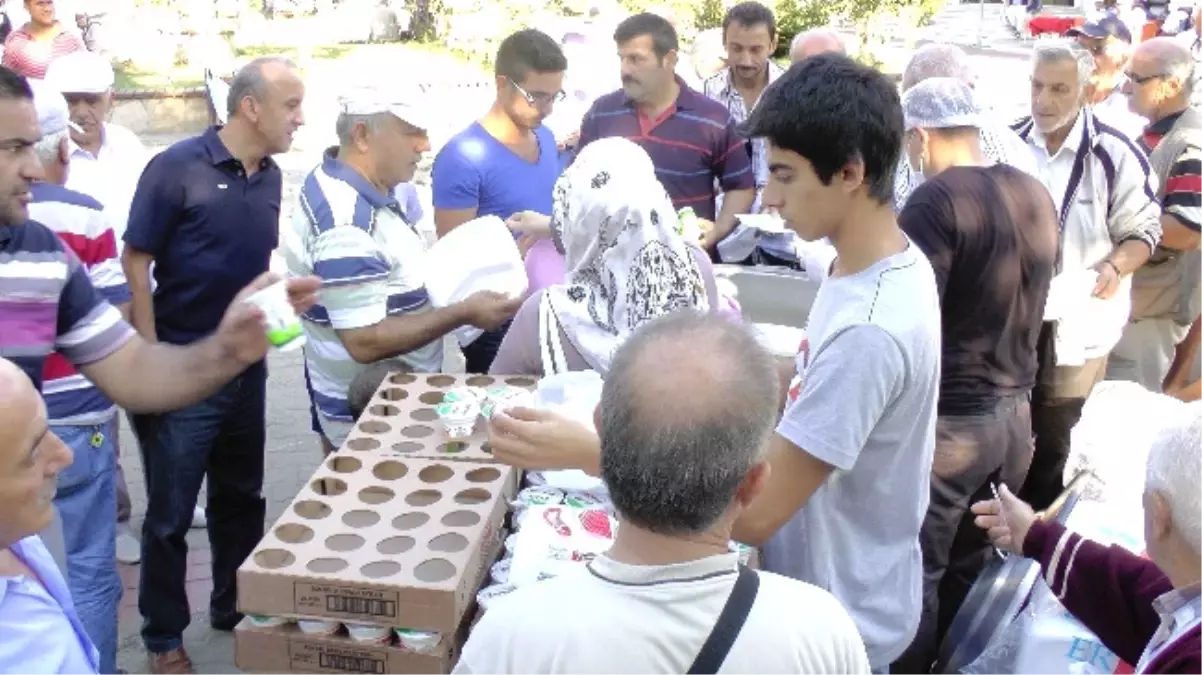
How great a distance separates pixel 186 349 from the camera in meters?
2.80

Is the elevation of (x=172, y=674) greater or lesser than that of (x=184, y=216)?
lesser

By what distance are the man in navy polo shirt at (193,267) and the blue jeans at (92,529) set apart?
31 centimetres

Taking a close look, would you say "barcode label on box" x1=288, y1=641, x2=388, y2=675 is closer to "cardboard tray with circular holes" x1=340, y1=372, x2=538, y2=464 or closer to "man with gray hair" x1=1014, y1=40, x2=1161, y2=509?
"cardboard tray with circular holes" x1=340, y1=372, x2=538, y2=464

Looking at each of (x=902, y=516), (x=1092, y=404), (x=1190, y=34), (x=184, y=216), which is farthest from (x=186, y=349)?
(x=1190, y=34)

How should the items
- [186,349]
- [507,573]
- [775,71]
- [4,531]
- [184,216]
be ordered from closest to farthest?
1. [4,531]
2. [507,573]
3. [186,349]
4. [184,216]
5. [775,71]

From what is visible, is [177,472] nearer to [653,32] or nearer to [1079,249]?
[653,32]

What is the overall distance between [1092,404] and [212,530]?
3.26 meters

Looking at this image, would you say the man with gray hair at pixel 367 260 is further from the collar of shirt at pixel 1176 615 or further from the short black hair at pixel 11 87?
the collar of shirt at pixel 1176 615

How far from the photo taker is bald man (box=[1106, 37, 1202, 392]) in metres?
4.86

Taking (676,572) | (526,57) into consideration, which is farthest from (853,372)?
(526,57)

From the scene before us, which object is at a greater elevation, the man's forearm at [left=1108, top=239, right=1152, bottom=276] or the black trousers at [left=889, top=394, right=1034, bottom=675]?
the man's forearm at [left=1108, top=239, right=1152, bottom=276]

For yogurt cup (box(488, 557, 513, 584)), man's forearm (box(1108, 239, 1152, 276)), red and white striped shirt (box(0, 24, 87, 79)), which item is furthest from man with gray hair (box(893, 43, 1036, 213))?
red and white striped shirt (box(0, 24, 87, 79))

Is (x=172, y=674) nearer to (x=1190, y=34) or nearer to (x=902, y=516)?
(x=902, y=516)

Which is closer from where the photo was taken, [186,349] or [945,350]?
[186,349]
